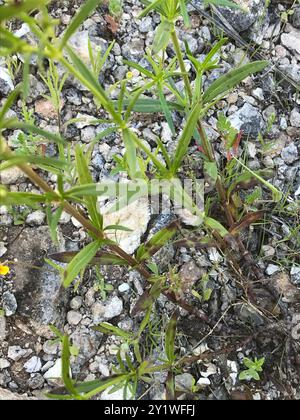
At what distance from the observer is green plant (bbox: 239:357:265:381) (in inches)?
86.2

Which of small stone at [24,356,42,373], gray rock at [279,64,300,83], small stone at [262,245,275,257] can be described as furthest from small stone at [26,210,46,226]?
gray rock at [279,64,300,83]

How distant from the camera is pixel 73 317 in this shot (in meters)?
2.35

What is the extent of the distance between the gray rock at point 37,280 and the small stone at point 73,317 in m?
0.03

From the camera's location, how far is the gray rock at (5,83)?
2.65 metres

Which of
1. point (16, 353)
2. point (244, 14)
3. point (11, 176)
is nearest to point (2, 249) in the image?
point (11, 176)

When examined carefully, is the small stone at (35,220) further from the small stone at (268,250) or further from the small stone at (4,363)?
the small stone at (268,250)

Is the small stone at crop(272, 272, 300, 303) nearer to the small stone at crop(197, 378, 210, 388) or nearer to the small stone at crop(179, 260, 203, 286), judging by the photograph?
the small stone at crop(179, 260, 203, 286)

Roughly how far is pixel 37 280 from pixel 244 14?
162 centimetres

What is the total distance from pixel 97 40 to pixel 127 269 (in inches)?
45.7

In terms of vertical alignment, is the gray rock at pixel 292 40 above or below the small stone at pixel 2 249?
above

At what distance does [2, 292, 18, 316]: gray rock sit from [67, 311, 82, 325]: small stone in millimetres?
227

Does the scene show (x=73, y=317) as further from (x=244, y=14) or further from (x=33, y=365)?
(x=244, y=14)

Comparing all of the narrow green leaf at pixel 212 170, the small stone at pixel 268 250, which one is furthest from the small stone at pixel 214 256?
the narrow green leaf at pixel 212 170
